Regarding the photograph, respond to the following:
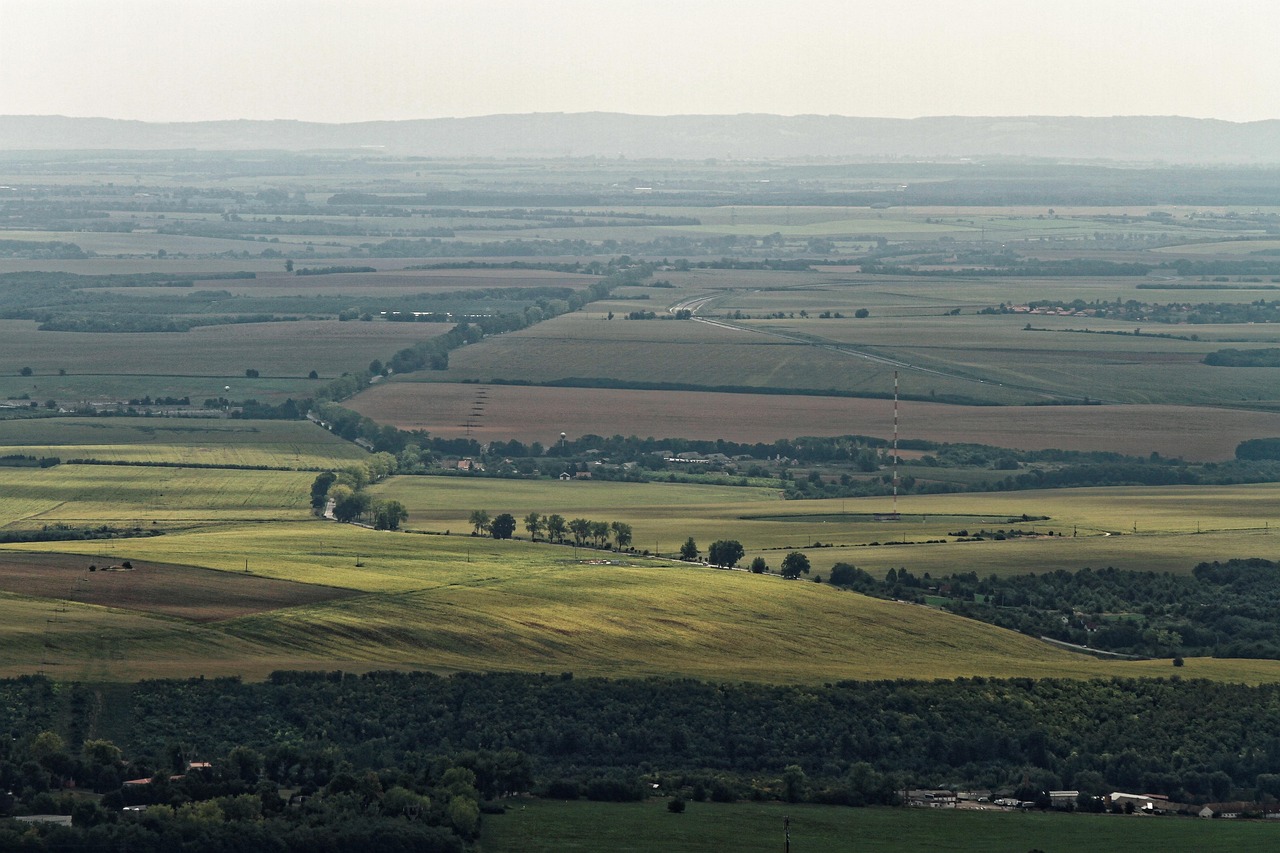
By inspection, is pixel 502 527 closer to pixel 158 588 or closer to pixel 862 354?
pixel 158 588

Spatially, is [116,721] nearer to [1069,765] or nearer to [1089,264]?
[1069,765]

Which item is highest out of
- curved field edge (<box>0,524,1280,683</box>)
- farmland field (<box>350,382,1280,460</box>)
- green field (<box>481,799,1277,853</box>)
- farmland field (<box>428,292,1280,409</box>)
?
farmland field (<box>428,292,1280,409</box>)

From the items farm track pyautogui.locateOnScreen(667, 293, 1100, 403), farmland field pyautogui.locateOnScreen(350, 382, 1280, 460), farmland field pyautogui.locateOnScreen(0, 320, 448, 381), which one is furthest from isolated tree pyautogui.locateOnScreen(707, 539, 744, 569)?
farmland field pyautogui.locateOnScreen(0, 320, 448, 381)

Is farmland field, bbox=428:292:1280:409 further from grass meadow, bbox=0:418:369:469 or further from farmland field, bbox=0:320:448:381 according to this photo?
grass meadow, bbox=0:418:369:469

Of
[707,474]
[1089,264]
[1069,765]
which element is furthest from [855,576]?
[1089,264]

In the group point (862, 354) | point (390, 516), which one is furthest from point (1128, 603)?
point (862, 354)

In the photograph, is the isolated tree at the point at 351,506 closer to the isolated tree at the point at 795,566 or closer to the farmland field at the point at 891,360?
the isolated tree at the point at 795,566

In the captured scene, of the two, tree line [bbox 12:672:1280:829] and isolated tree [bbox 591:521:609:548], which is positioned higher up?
isolated tree [bbox 591:521:609:548]
